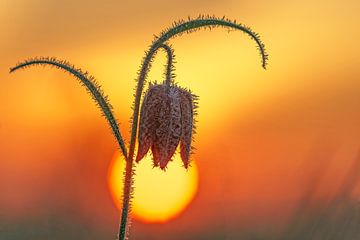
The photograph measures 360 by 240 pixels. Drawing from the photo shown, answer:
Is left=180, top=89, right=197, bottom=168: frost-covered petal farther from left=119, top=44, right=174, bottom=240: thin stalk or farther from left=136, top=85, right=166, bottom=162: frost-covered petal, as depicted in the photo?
left=119, top=44, right=174, bottom=240: thin stalk

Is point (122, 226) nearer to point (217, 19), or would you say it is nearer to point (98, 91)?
point (98, 91)

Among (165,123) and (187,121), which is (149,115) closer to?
(165,123)

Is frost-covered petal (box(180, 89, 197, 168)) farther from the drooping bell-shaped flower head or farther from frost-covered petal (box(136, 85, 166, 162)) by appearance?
frost-covered petal (box(136, 85, 166, 162))

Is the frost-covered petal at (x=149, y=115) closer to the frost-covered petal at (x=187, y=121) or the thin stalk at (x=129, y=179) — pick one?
the frost-covered petal at (x=187, y=121)

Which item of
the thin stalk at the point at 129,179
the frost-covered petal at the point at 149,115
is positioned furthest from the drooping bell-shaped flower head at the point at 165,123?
the thin stalk at the point at 129,179

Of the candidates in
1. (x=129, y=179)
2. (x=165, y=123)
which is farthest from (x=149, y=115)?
(x=129, y=179)

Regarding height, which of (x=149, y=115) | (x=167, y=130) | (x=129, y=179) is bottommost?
(x=129, y=179)

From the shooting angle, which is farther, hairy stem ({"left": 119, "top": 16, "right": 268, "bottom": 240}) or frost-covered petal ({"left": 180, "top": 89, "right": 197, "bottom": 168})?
frost-covered petal ({"left": 180, "top": 89, "right": 197, "bottom": 168})

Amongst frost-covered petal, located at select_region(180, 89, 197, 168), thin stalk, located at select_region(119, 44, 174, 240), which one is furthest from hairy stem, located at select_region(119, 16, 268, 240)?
frost-covered petal, located at select_region(180, 89, 197, 168)
